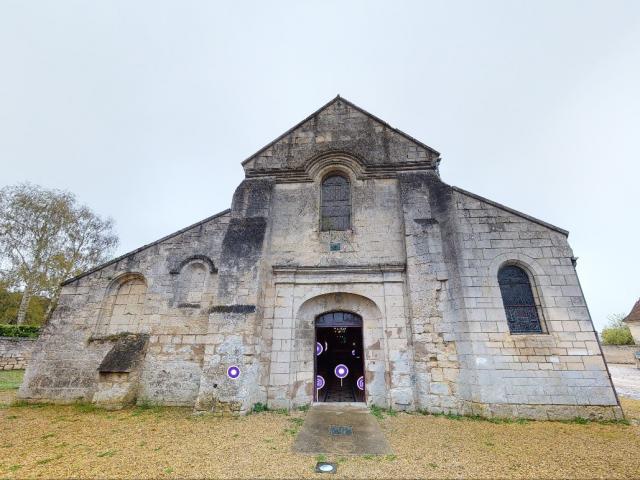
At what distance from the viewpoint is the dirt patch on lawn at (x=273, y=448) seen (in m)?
3.54

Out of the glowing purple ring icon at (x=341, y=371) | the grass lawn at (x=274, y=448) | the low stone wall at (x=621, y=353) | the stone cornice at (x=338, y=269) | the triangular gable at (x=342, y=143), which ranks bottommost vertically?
the grass lawn at (x=274, y=448)

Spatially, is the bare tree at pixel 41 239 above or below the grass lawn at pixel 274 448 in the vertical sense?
above

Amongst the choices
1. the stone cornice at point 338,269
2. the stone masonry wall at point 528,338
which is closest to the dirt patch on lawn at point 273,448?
the stone masonry wall at point 528,338

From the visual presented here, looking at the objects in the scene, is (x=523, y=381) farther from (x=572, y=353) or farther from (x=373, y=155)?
(x=373, y=155)

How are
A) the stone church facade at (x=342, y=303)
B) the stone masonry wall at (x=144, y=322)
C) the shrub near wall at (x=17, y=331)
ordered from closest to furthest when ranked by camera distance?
the stone church facade at (x=342, y=303), the stone masonry wall at (x=144, y=322), the shrub near wall at (x=17, y=331)

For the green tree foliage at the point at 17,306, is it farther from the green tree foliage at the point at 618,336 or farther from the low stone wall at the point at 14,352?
the green tree foliage at the point at 618,336

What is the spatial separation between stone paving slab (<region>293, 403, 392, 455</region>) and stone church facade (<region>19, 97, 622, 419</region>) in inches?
34.8

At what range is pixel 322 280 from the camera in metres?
7.73

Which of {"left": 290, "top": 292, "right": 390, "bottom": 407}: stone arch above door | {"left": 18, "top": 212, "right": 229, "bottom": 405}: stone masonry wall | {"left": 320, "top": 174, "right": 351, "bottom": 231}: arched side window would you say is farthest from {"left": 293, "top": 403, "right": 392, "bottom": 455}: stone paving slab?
{"left": 320, "top": 174, "right": 351, "bottom": 231}: arched side window

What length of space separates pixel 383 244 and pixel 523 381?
14.1ft

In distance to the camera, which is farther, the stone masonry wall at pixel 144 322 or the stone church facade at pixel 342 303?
the stone masonry wall at pixel 144 322

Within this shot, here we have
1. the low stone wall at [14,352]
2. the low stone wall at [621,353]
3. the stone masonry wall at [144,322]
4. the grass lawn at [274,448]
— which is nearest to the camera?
the grass lawn at [274,448]

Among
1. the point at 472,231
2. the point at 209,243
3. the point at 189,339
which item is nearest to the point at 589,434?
the point at 472,231

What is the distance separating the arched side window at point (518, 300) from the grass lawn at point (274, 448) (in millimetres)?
1927
